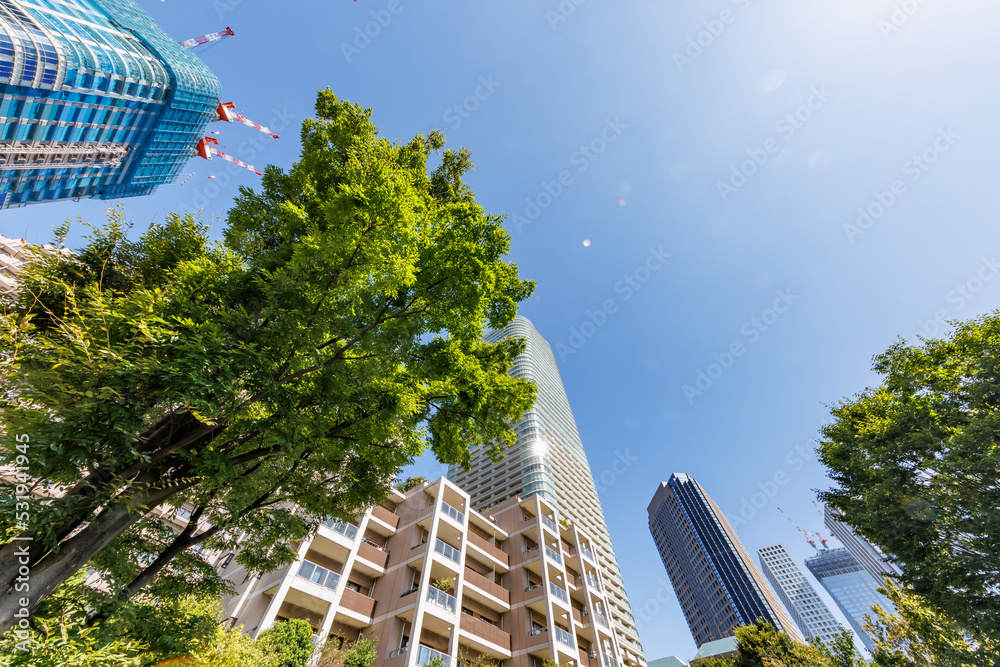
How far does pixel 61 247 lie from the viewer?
581cm

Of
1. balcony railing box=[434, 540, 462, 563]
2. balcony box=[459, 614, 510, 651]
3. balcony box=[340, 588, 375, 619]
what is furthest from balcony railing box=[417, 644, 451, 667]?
balcony railing box=[434, 540, 462, 563]

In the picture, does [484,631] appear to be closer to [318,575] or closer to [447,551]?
[447,551]

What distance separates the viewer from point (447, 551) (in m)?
20.6

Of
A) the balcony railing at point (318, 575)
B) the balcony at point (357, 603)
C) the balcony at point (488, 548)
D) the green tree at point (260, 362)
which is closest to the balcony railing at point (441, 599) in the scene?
the balcony at point (357, 603)

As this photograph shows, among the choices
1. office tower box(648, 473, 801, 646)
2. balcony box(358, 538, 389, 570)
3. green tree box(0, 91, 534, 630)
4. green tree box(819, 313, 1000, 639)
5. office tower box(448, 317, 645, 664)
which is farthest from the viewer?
office tower box(648, 473, 801, 646)

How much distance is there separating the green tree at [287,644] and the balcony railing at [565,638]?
14282 mm

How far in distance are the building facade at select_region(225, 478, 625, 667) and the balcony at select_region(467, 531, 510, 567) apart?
0.31 ft

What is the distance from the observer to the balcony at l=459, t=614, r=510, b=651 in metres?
18.2

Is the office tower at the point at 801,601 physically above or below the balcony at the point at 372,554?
above

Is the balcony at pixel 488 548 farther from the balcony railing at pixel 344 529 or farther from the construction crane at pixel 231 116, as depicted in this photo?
the construction crane at pixel 231 116

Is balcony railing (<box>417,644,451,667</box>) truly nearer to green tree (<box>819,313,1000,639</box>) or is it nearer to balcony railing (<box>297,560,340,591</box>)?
balcony railing (<box>297,560,340,591</box>)

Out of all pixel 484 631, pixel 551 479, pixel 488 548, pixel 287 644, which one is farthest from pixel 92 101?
pixel 551 479

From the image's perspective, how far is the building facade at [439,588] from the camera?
52.4ft

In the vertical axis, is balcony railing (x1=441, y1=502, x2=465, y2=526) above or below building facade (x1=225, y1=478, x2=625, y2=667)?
above
